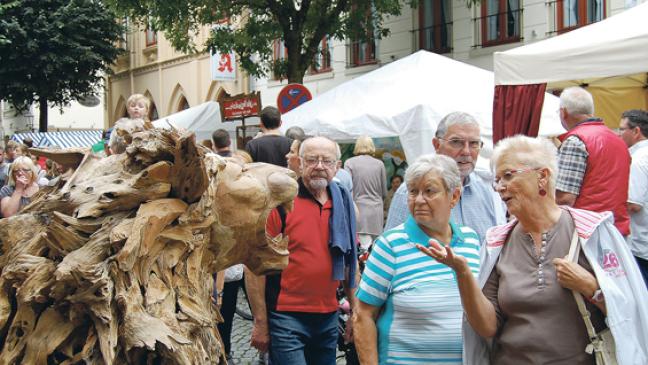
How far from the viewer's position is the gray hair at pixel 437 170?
10.2 feet

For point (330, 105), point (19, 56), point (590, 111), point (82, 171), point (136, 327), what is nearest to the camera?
point (136, 327)

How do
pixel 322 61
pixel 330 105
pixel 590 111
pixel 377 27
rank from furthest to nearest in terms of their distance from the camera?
pixel 322 61 < pixel 377 27 < pixel 330 105 < pixel 590 111

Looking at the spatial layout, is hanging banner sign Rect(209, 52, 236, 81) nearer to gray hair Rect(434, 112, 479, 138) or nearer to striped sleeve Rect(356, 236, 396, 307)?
gray hair Rect(434, 112, 479, 138)

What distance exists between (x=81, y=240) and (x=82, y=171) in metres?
0.33

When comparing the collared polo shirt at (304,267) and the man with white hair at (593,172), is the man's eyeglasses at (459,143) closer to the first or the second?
the collared polo shirt at (304,267)

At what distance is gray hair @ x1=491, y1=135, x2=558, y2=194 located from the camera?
2.86m

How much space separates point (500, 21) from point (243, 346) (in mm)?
11711

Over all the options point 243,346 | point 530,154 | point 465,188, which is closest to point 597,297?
point 530,154

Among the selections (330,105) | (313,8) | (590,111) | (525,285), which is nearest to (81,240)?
(525,285)

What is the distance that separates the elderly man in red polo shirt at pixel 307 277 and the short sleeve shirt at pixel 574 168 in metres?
1.75

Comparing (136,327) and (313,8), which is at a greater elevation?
(313,8)

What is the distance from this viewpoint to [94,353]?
5.02 feet

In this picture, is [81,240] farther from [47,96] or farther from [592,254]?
→ [47,96]

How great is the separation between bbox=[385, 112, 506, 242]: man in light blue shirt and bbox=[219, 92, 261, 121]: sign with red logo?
9689mm
